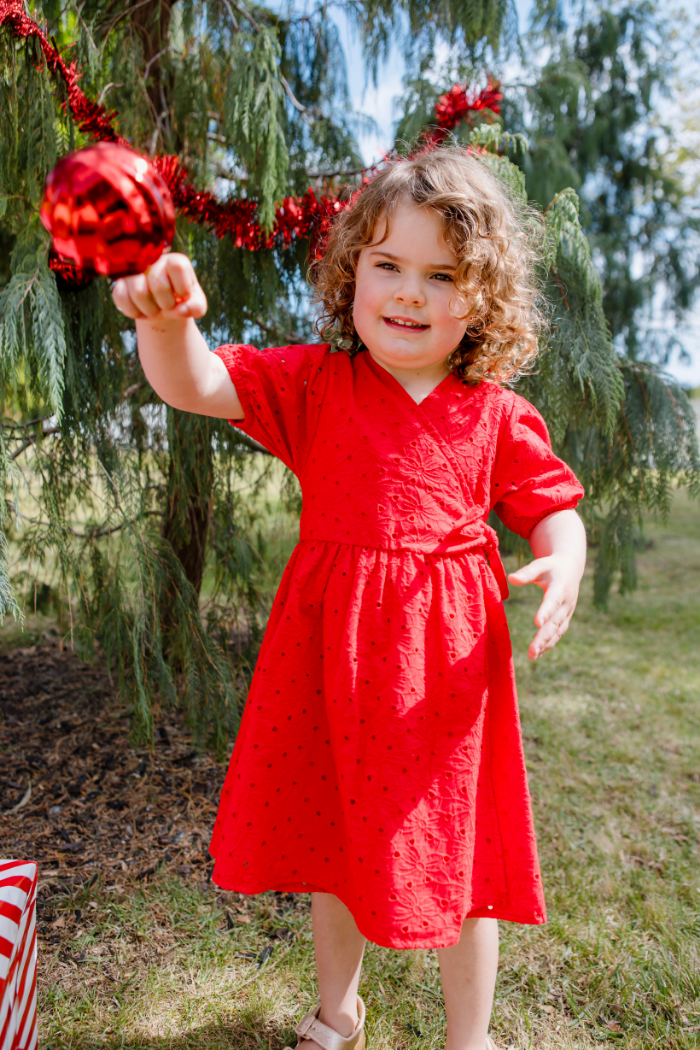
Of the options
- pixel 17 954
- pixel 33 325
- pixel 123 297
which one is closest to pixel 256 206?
pixel 33 325

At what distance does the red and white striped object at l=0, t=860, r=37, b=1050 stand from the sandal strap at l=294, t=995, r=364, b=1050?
497 millimetres

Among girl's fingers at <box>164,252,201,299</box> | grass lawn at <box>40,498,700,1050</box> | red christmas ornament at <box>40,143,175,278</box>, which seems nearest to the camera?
red christmas ornament at <box>40,143,175,278</box>

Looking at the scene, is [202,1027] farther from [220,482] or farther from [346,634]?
[220,482]

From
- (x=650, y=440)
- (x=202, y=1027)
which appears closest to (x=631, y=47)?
(x=650, y=440)

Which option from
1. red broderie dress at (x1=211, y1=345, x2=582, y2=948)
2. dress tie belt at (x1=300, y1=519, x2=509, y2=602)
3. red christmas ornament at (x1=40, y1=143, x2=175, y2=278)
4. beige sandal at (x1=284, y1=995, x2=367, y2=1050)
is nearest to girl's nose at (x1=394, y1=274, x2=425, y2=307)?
red broderie dress at (x1=211, y1=345, x2=582, y2=948)

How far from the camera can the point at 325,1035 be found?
4.46 ft

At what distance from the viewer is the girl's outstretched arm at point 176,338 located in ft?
2.91

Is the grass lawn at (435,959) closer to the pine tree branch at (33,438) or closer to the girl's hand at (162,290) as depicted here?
the pine tree branch at (33,438)

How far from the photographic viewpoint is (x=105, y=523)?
1954 mm

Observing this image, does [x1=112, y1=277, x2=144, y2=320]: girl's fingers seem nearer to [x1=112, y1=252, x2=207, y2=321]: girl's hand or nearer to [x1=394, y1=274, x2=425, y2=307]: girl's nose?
[x1=112, y1=252, x2=207, y2=321]: girl's hand

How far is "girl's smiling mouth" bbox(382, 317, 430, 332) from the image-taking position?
124 cm

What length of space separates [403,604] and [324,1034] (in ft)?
2.80

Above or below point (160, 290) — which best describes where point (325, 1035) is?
below

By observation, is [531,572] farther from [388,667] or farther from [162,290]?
[162,290]
